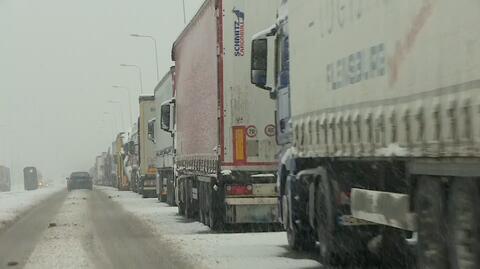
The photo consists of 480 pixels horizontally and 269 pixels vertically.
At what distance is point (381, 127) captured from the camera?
25.9 feet

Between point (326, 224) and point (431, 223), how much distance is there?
3275mm

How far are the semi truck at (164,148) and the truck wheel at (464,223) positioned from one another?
19.6m

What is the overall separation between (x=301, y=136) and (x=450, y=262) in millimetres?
4120

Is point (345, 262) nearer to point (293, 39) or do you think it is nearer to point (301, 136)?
point (301, 136)

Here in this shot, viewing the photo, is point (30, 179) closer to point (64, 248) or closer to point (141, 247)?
point (64, 248)

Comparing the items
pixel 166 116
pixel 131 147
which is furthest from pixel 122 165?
pixel 166 116

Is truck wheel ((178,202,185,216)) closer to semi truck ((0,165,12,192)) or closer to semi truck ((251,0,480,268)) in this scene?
semi truck ((251,0,480,268))

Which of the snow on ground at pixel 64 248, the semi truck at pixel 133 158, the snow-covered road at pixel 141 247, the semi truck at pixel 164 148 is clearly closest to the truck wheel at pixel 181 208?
the snow-covered road at pixel 141 247

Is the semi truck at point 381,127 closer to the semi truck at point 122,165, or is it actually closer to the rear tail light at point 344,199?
the rear tail light at point 344,199

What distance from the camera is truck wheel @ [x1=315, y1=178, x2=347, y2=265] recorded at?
1019 cm

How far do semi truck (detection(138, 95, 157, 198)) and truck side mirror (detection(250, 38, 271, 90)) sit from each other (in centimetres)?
2421

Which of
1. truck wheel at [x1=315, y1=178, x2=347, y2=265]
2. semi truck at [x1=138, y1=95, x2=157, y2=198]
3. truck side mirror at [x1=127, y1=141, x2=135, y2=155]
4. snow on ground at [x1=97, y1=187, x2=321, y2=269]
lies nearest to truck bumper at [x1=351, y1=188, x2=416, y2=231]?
truck wheel at [x1=315, y1=178, x2=347, y2=265]

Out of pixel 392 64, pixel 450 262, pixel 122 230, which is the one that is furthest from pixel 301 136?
pixel 122 230

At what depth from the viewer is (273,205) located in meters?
15.5
